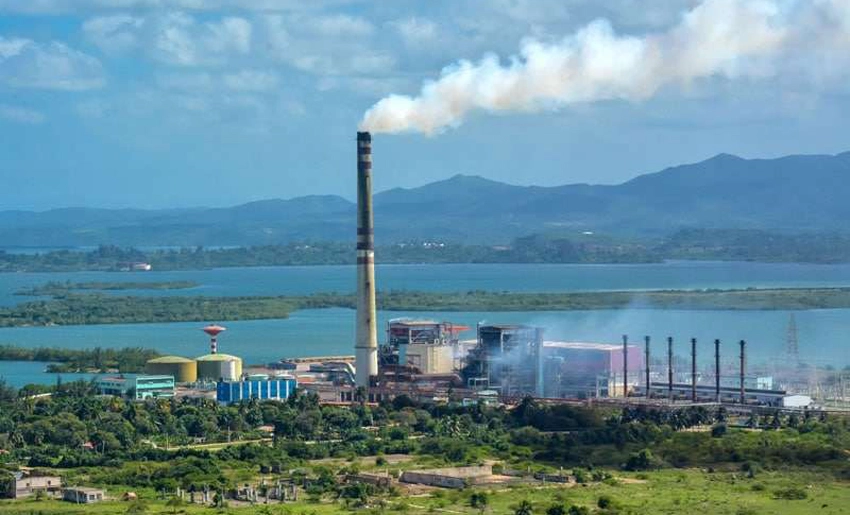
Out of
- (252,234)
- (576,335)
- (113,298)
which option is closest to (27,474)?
(576,335)

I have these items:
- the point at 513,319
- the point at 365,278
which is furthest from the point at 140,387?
the point at 513,319

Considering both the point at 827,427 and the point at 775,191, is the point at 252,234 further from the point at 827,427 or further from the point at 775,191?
the point at 827,427

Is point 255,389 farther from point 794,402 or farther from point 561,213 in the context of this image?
point 561,213

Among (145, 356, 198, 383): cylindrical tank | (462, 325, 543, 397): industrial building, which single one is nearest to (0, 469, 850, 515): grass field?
(462, 325, 543, 397): industrial building

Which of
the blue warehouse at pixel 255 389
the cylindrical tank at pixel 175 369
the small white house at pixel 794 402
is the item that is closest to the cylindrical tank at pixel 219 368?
the cylindrical tank at pixel 175 369

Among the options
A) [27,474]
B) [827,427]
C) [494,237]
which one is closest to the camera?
[27,474]

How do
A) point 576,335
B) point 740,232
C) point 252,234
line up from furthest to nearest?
point 252,234 < point 740,232 < point 576,335

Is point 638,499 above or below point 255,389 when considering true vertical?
below

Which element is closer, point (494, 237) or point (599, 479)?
point (599, 479)
